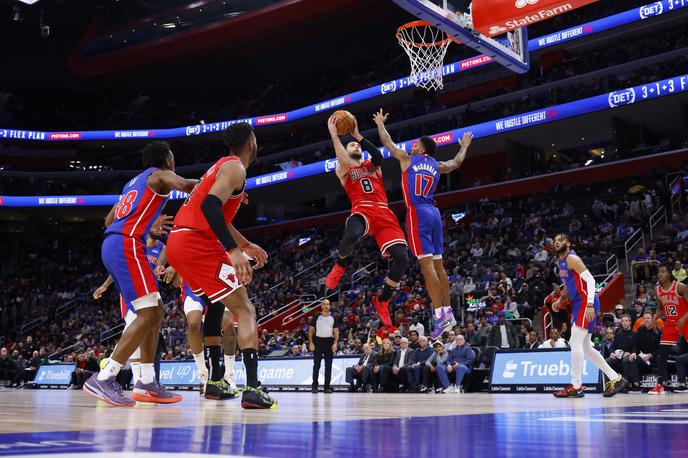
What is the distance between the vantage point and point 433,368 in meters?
13.1

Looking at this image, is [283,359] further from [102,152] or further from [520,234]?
[102,152]

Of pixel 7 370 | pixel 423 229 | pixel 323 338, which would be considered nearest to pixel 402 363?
pixel 323 338

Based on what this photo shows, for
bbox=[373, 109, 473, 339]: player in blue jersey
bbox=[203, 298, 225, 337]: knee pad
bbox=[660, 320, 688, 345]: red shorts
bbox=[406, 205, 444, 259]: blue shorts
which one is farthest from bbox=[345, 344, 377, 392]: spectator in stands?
bbox=[203, 298, 225, 337]: knee pad

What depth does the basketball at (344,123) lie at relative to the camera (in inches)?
278

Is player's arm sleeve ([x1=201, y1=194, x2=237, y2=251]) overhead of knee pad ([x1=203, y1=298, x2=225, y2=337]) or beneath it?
overhead

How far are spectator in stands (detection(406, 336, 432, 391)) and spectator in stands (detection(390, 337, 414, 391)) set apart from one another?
9 centimetres

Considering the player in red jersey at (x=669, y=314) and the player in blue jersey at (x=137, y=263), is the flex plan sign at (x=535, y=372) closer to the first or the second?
the player in red jersey at (x=669, y=314)

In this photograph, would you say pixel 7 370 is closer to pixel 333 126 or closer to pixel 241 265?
pixel 333 126

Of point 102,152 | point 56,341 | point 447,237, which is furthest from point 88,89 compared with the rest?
point 447,237

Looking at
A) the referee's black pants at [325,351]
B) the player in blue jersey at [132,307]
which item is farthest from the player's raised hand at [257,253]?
the referee's black pants at [325,351]

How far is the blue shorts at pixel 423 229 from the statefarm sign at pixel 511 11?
329 cm

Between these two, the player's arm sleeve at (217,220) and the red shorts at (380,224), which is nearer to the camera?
the player's arm sleeve at (217,220)

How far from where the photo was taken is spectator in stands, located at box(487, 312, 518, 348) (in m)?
13.5

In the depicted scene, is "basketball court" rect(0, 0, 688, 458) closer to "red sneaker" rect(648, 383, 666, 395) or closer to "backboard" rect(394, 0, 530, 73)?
"backboard" rect(394, 0, 530, 73)
